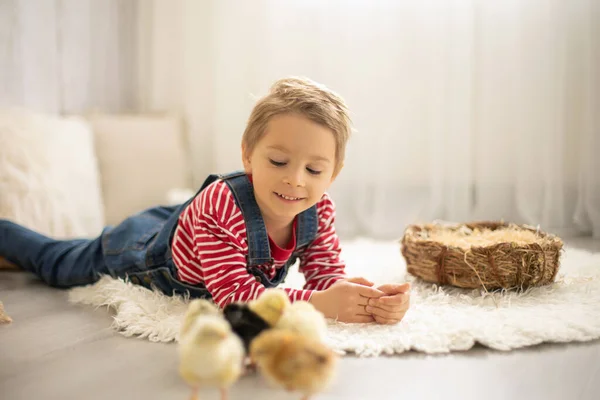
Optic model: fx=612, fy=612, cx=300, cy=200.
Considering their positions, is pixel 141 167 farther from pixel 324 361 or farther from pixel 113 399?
pixel 324 361

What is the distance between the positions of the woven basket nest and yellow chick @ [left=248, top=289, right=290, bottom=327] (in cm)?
67

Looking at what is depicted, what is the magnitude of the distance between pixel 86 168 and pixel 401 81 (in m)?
1.22

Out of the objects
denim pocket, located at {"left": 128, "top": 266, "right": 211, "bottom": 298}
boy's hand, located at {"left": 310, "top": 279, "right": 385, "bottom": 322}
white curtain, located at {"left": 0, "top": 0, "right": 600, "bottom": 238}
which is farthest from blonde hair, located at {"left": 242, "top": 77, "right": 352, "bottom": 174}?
white curtain, located at {"left": 0, "top": 0, "right": 600, "bottom": 238}

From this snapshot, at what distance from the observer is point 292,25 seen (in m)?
2.46

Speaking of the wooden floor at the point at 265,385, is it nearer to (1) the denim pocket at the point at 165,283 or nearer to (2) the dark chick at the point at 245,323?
(2) the dark chick at the point at 245,323

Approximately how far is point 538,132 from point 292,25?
104 cm

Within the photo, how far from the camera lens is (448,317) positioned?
1190mm

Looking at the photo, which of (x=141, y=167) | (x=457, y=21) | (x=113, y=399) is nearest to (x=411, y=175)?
(x=457, y=21)

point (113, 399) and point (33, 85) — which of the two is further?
point (33, 85)

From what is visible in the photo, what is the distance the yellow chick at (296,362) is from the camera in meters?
0.66

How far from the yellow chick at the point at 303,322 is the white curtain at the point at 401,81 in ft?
5.28

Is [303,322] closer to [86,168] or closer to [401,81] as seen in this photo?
[86,168]

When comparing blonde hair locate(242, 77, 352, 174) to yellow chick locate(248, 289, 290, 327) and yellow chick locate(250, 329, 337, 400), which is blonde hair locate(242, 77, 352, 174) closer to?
yellow chick locate(248, 289, 290, 327)

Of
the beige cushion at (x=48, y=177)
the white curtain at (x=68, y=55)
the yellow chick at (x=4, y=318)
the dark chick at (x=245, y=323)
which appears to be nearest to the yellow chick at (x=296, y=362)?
the dark chick at (x=245, y=323)
